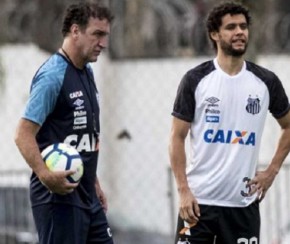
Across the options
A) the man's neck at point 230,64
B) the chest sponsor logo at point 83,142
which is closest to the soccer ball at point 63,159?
the chest sponsor logo at point 83,142

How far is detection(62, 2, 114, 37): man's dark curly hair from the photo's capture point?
26.2 feet

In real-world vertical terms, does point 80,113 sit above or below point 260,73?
below

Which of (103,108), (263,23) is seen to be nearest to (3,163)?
(103,108)

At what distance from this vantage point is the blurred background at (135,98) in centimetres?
1334

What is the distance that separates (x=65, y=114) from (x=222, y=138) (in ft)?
3.34

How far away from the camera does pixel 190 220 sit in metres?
8.19

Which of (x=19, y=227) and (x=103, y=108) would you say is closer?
(x=19, y=227)

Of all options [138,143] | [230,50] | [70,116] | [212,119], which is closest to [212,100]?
[212,119]

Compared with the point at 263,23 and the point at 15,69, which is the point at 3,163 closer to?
the point at 15,69

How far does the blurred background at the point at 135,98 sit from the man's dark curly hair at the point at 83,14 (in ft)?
16.4

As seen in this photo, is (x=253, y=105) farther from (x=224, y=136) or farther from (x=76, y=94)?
(x=76, y=94)

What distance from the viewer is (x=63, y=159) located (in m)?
7.68

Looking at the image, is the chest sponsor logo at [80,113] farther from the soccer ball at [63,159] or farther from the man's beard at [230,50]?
the man's beard at [230,50]

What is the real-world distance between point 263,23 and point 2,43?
3125 mm
